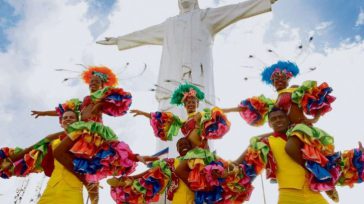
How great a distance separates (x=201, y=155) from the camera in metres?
3.32

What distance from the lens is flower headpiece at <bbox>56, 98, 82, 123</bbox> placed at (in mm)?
3629

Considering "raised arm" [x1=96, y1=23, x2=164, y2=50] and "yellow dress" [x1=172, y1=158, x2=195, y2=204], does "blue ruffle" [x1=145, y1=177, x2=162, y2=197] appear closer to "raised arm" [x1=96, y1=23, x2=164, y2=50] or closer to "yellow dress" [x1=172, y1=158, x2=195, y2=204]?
"yellow dress" [x1=172, y1=158, x2=195, y2=204]

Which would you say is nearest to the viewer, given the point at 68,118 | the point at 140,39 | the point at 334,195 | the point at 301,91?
the point at 334,195

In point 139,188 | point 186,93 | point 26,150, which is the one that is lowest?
point 139,188

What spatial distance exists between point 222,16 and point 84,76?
12.6 feet

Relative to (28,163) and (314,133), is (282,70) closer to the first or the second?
(314,133)

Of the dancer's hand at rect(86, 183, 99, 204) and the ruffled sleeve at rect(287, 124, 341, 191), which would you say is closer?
the ruffled sleeve at rect(287, 124, 341, 191)

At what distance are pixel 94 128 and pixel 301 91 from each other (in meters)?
1.80

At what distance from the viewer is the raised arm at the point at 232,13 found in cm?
712

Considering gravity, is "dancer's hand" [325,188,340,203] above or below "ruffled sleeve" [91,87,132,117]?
below

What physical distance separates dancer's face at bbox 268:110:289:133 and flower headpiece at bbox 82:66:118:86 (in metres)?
1.67

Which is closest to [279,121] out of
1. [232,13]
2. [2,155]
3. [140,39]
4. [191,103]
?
[191,103]

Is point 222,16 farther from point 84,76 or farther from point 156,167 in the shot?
point 156,167

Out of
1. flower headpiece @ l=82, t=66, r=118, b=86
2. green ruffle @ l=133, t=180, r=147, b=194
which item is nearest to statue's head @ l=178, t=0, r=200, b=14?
flower headpiece @ l=82, t=66, r=118, b=86
